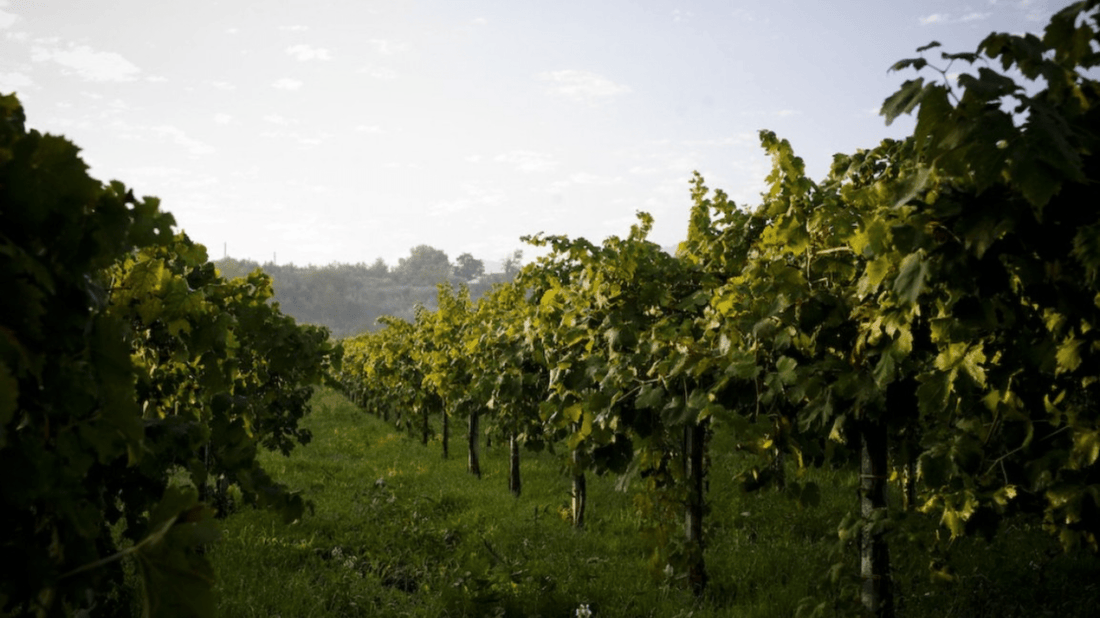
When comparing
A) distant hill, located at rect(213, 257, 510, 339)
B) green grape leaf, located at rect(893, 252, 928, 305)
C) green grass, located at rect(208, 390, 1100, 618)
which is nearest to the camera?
green grape leaf, located at rect(893, 252, 928, 305)

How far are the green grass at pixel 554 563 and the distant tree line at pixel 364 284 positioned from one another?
120197mm

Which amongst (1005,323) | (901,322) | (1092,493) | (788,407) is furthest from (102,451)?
(788,407)

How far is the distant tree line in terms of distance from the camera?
143625mm

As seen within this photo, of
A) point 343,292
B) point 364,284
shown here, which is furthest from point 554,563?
point 364,284

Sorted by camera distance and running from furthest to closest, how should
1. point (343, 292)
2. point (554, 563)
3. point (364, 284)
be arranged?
point (364, 284) → point (343, 292) → point (554, 563)

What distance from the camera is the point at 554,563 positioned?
6.65 meters

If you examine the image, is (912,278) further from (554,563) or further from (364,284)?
(364,284)

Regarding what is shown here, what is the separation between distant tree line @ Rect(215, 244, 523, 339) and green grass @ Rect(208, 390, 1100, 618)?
120197 mm

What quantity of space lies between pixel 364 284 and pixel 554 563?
581ft

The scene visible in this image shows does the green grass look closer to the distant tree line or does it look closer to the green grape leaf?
the green grape leaf

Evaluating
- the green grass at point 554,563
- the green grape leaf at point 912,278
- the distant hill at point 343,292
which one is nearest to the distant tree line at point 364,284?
the distant hill at point 343,292

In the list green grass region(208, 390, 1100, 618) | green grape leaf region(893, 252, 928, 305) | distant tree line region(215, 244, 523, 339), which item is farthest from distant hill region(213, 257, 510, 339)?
green grape leaf region(893, 252, 928, 305)

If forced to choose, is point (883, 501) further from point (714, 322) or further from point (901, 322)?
point (901, 322)

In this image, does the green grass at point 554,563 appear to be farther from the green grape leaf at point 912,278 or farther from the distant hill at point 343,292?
the distant hill at point 343,292
